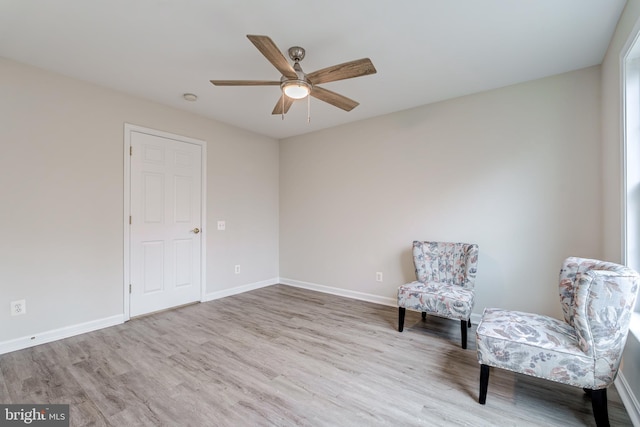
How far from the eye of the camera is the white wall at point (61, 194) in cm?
250

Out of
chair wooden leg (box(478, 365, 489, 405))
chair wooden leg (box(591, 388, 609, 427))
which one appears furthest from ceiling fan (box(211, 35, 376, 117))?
chair wooden leg (box(591, 388, 609, 427))

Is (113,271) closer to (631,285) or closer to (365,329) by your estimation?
A: (365,329)

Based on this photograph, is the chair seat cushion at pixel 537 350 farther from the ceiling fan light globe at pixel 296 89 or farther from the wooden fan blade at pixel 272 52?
the wooden fan blade at pixel 272 52

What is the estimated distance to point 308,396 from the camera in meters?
1.91

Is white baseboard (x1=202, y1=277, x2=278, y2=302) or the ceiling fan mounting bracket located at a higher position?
the ceiling fan mounting bracket

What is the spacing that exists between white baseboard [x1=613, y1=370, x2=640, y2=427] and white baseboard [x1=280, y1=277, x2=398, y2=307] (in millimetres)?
2092

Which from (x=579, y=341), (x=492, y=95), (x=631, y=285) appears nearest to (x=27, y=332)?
(x=579, y=341)

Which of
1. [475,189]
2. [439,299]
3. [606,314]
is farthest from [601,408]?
[475,189]

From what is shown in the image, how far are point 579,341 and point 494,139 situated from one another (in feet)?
7.04

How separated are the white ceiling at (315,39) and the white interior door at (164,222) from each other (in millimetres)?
787

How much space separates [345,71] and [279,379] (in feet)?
7.54

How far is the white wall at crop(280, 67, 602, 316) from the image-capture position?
2.69 meters

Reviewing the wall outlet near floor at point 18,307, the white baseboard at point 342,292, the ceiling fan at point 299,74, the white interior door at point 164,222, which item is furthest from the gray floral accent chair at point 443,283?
the wall outlet near floor at point 18,307

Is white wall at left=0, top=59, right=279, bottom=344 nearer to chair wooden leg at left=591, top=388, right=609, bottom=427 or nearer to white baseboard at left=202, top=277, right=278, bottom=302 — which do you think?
white baseboard at left=202, top=277, right=278, bottom=302
